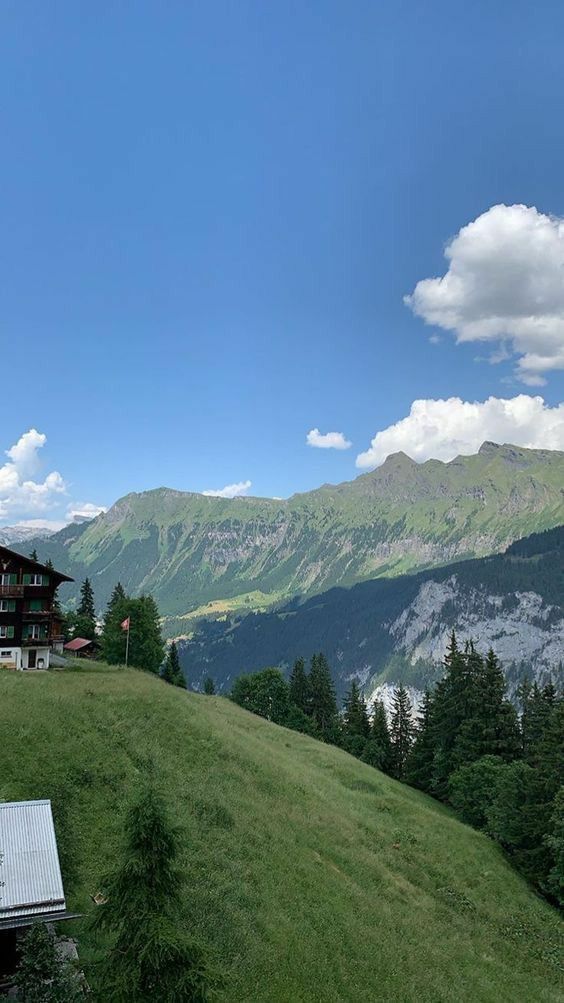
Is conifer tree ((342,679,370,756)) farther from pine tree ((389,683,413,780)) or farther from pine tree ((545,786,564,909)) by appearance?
pine tree ((545,786,564,909))

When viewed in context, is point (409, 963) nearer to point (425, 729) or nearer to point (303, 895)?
point (303, 895)

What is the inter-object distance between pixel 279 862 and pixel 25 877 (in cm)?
1499

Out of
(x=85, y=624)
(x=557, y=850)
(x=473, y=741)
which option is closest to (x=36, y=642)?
(x=557, y=850)

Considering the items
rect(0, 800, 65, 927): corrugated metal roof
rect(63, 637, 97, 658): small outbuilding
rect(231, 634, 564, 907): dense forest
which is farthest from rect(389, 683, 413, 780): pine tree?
rect(0, 800, 65, 927): corrugated metal roof

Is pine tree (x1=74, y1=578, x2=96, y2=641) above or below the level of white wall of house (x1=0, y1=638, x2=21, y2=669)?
below

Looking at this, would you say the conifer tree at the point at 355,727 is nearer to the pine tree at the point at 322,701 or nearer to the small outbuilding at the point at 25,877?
the pine tree at the point at 322,701

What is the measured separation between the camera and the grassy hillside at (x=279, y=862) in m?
23.5

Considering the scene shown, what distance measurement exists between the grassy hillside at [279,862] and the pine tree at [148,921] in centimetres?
283

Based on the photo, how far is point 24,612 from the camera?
173ft

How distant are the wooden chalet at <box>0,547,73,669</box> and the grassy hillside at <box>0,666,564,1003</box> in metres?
7.50

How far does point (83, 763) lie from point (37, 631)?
84.3 feet

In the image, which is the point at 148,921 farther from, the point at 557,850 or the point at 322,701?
the point at 322,701

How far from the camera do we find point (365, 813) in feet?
143

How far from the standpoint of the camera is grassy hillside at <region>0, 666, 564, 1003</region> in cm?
2355
